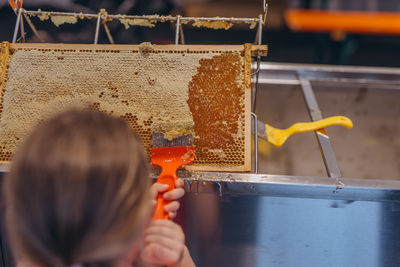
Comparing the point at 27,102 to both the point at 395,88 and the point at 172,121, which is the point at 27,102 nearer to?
the point at 172,121

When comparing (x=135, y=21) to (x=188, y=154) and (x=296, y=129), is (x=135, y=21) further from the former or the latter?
(x=296, y=129)

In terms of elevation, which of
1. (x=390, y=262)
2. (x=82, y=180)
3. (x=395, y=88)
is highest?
(x=395, y=88)

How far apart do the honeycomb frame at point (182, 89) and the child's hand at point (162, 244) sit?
0.30 meters

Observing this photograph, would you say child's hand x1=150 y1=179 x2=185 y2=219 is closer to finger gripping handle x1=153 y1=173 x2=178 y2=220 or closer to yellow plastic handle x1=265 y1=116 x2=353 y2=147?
finger gripping handle x1=153 y1=173 x2=178 y2=220

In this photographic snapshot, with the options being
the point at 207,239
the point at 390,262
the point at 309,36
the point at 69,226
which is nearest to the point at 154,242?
the point at 69,226

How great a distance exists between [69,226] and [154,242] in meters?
0.23

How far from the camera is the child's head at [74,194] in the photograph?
0.47m

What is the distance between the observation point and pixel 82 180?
47cm

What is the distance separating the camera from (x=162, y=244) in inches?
25.5

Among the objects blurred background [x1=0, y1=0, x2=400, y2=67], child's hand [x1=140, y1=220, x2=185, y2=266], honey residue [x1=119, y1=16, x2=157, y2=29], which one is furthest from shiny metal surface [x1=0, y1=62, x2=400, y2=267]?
blurred background [x1=0, y1=0, x2=400, y2=67]

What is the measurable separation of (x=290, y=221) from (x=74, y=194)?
0.76 m

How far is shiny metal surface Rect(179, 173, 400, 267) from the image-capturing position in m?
0.92

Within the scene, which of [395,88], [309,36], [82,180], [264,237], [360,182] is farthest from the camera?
[309,36]

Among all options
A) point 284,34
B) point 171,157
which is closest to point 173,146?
point 171,157
